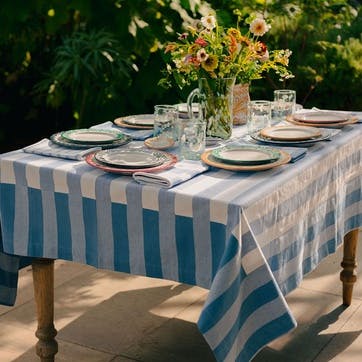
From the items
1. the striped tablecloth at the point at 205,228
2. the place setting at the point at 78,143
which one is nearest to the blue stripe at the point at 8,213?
the striped tablecloth at the point at 205,228

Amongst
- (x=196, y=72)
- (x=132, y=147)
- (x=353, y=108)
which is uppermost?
(x=196, y=72)

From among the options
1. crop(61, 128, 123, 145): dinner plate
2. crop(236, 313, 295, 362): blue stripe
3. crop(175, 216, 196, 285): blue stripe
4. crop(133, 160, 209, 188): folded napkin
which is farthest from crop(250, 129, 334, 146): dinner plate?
crop(236, 313, 295, 362): blue stripe

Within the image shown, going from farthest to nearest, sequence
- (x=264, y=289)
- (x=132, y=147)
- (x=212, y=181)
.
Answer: (x=132, y=147)
(x=212, y=181)
(x=264, y=289)

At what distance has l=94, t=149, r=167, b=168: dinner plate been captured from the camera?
2342 millimetres

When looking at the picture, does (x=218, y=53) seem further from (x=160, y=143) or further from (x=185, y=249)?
(x=185, y=249)

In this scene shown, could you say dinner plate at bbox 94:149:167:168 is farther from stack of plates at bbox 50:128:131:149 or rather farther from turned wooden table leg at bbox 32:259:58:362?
turned wooden table leg at bbox 32:259:58:362

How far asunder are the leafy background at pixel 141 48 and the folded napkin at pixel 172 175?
→ 2394mm

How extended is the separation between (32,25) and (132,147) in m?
2.84

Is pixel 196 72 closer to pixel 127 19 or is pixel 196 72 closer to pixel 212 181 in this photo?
pixel 212 181

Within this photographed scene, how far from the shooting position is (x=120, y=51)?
15.8 feet

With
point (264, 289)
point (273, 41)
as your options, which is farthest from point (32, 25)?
point (264, 289)

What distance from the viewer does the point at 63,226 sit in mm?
2414

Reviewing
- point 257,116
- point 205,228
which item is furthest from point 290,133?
point 205,228

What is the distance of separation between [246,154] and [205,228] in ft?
1.35
